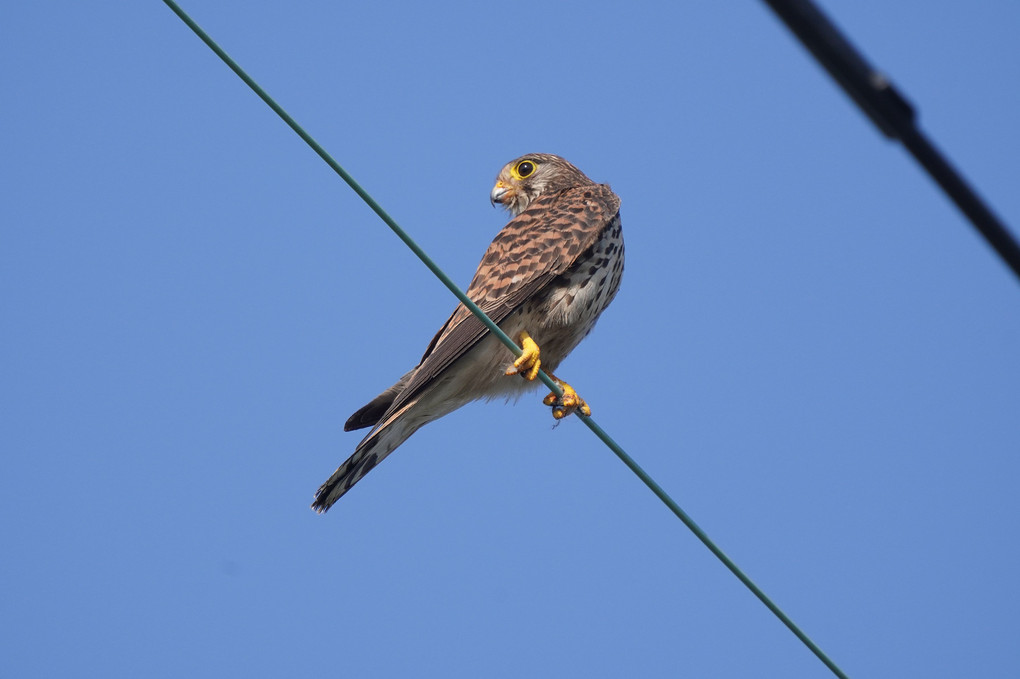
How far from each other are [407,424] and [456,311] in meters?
0.58

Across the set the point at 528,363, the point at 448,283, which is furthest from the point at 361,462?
the point at 448,283

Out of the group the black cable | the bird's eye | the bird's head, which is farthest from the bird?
the black cable

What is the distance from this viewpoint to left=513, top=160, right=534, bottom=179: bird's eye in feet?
20.9

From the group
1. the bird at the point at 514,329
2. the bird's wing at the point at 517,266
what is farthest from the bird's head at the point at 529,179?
the bird at the point at 514,329

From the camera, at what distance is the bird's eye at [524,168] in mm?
6375

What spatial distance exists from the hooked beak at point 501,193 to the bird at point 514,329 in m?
1.03

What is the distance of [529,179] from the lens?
634 centimetres

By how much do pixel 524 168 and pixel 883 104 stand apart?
4888mm

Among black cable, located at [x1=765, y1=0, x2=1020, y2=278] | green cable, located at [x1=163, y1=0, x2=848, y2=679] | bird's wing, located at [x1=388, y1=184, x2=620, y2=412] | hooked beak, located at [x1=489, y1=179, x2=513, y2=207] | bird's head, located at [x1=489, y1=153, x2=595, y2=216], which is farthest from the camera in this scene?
hooked beak, located at [x1=489, y1=179, x2=513, y2=207]

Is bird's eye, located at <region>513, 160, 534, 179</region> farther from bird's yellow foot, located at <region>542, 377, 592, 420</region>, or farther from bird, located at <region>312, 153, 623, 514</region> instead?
bird's yellow foot, located at <region>542, 377, 592, 420</region>

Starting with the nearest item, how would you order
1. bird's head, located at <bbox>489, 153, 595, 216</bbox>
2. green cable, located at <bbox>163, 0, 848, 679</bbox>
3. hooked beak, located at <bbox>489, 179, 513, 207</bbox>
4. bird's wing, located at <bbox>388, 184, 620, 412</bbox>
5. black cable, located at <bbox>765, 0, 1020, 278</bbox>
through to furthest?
black cable, located at <bbox>765, 0, 1020, 278</bbox> < green cable, located at <bbox>163, 0, 848, 679</bbox> < bird's wing, located at <bbox>388, 184, 620, 412</bbox> < bird's head, located at <bbox>489, 153, 595, 216</bbox> < hooked beak, located at <bbox>489, 179, 513, 207</bbox>

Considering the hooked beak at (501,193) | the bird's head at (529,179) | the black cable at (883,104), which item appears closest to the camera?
the black cable at (883,104)

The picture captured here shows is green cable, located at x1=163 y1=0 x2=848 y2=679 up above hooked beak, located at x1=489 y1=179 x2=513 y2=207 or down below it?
below

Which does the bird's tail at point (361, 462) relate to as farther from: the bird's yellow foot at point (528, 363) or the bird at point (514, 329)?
the bird's yellow foot at point (528, 363)
